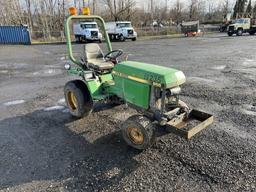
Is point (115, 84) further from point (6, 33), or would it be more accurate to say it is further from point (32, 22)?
point (32, 22)

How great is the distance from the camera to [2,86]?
7.31 m

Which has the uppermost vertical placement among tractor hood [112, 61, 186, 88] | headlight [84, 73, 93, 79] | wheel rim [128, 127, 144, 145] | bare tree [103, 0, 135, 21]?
bare tree [103, 0, 135, 21]

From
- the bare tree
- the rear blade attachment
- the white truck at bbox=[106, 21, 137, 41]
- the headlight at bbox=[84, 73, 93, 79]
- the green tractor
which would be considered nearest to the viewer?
the rear blade attachment

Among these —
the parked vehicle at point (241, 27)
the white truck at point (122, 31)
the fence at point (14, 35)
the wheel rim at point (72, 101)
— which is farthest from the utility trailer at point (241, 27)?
the wheel rim at point (72, 101)

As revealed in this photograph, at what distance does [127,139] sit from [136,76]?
915 millimetres

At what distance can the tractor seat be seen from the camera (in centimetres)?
437

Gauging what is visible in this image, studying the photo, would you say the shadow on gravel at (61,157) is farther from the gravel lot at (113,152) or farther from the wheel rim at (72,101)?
the wheel rim at (72,101)

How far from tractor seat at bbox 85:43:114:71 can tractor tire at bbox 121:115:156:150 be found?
1.39 metres

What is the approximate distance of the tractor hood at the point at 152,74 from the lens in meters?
3.12

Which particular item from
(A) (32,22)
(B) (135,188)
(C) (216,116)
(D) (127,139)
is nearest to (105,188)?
(B) (135,188)

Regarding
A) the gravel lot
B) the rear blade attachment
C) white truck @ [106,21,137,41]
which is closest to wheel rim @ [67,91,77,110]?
the gravel lot

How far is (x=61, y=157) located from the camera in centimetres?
339

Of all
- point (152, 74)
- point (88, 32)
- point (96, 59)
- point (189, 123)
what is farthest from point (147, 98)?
point (88, 32)

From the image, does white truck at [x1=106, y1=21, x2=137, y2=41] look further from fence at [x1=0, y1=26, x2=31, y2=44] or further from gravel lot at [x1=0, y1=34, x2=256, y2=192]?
gravel lot at [x1=0, y1=34, x2=256, y2=192]
